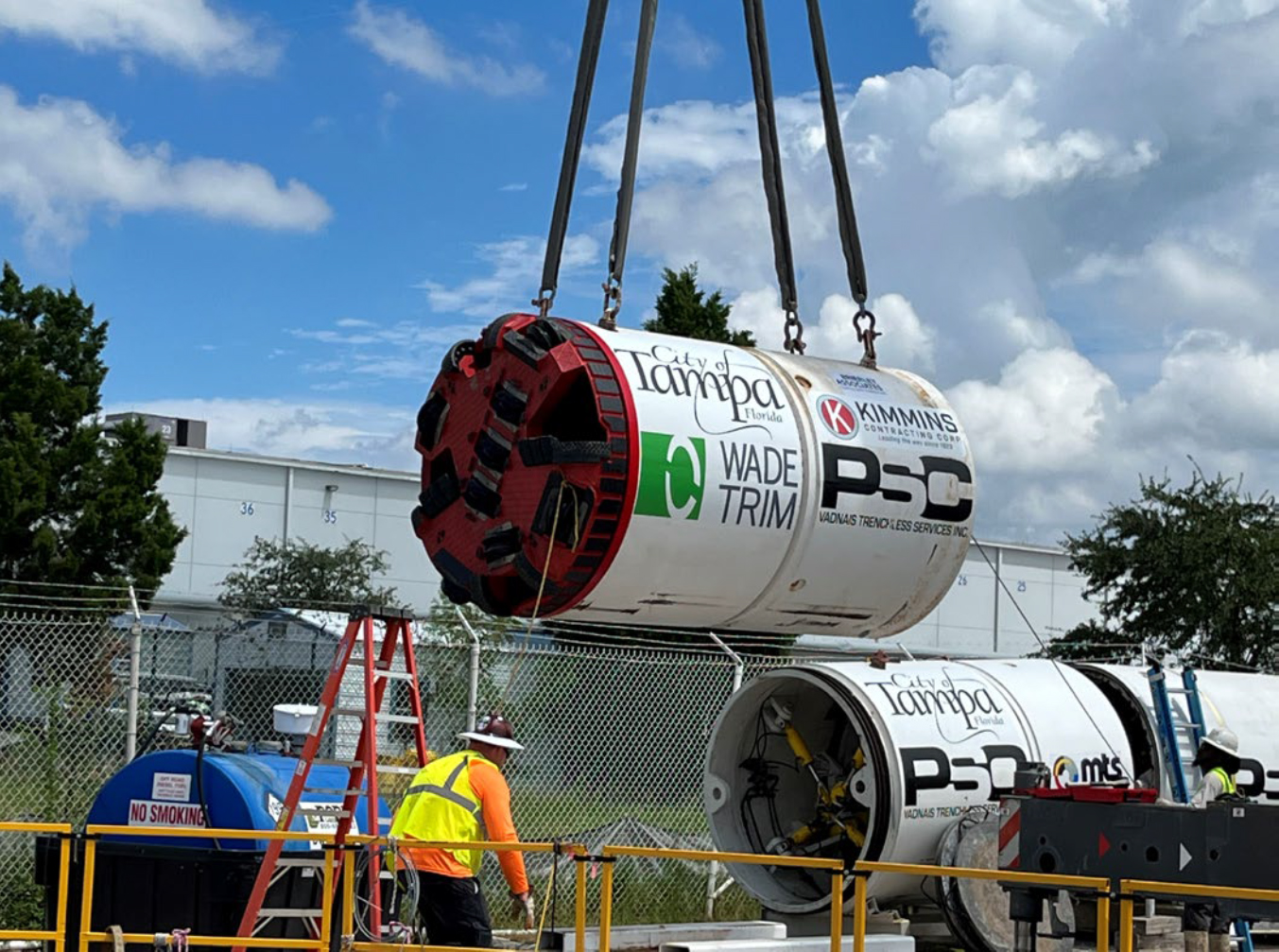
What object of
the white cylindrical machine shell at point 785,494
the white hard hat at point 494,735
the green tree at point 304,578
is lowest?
the white hard hat at point 494,735

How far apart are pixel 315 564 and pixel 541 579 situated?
29259mm

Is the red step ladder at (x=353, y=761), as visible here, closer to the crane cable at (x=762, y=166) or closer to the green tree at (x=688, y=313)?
the crane cable at (x=762, y=166)

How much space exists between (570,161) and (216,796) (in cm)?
410

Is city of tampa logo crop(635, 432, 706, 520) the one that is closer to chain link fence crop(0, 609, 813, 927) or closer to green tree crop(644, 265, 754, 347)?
chain link fence crop(0, 609, 813, 927)

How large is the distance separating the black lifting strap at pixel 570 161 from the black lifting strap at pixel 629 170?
290mm

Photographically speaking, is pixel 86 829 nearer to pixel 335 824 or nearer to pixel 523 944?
pixel 335 824

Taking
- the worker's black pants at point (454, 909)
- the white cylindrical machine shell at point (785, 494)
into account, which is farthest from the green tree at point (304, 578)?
the white cylindrical machine shell at point (785, 494)

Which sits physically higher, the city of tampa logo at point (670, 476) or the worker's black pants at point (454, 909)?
the city of tampa logo at point (670, 476)

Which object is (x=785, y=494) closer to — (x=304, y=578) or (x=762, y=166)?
(x=762, y=166)

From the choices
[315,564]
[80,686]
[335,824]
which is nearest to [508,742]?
[335,824]

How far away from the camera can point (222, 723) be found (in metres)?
10.7

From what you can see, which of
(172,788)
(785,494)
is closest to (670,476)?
(785,494)

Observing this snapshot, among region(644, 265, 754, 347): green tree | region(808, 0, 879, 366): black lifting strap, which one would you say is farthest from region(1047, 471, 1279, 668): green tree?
region(808, 0, 879, 366): black lifting strap

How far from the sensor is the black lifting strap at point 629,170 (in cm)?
837
